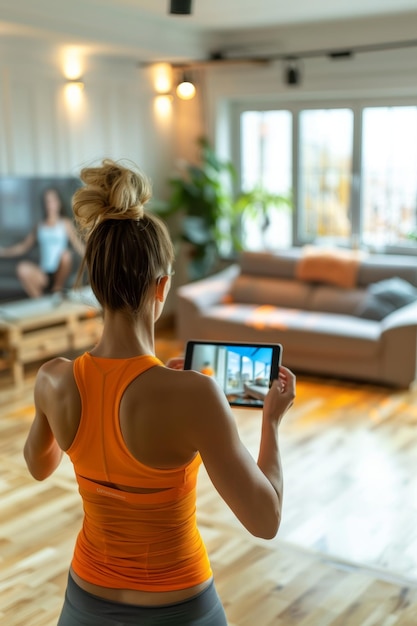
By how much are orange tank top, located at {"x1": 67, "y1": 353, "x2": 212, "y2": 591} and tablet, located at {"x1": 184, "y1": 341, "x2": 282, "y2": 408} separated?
9.3 inches

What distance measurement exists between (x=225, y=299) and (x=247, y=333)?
68 centimetres

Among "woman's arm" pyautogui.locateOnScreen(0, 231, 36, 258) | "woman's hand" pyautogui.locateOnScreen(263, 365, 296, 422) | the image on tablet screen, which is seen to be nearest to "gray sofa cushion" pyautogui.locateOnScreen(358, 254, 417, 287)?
"woman's arm" pyautogui.locateOnScreen(0, 231, 36, 258)

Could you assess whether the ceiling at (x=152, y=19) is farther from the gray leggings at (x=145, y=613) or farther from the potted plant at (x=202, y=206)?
the gray leggings at (x=145, y=613)

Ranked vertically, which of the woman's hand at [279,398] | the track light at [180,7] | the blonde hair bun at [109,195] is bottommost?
the woman's hand at [279,398]

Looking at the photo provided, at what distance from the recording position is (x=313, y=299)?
19.9 feet

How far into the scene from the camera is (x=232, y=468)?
3.87ft

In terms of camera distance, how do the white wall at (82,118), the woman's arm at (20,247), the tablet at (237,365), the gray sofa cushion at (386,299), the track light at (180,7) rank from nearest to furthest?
the tablet at (237,365) < the track light at (180,7) < the woman's arm at (20,247) < the gray sofa cushion at (386,299) < the white wall at (82,118)

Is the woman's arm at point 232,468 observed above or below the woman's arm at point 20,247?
above

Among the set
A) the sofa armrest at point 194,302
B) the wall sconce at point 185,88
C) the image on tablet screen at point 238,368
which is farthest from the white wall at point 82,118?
the image on tablet screen at point 238,368

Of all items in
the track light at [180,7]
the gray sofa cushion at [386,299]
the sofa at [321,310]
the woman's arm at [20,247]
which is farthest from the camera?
the gray sofa cushion at [386,299]

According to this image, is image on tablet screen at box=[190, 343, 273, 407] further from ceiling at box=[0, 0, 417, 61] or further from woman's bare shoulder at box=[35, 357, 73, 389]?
ceiling at box=[0, 0, 417, 61]

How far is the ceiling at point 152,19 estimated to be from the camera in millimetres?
5156

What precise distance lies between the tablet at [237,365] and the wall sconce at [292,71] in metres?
5.24

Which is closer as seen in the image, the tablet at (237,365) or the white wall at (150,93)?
the tablet at (237,365)
